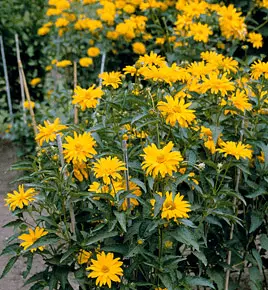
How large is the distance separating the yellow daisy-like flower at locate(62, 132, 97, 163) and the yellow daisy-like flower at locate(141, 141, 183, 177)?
235 mm

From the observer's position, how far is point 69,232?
2199 mm

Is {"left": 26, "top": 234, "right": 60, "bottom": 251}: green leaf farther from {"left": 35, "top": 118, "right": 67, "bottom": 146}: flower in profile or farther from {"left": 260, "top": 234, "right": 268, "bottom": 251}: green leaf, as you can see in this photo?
{"left": 260, "top": 234, "right": 268, "bottom": 251}: green leaf

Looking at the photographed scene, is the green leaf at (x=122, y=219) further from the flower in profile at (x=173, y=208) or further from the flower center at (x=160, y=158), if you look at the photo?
the flower center at (x=160, y=158)

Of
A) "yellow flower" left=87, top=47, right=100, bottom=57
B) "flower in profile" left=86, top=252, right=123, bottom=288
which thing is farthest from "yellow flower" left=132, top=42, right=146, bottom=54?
"flower in profile" left=86, top=252, right=123, bottom=288

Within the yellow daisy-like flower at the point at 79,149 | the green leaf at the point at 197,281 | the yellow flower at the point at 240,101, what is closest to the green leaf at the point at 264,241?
the green leaf at the point at 197,281

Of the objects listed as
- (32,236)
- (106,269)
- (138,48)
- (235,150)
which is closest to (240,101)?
(235,150)

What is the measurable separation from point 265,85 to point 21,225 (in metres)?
1.14

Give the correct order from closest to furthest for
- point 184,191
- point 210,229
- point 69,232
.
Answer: point 69,232
point 184,191
point 210,229

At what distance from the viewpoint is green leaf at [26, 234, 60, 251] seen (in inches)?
82.0

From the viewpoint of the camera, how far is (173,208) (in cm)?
202

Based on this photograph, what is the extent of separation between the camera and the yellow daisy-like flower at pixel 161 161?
192 cm

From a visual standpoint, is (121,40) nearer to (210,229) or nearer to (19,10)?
(19,10)

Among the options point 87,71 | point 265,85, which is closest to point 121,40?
point 87,71

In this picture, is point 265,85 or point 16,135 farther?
point 16,135
